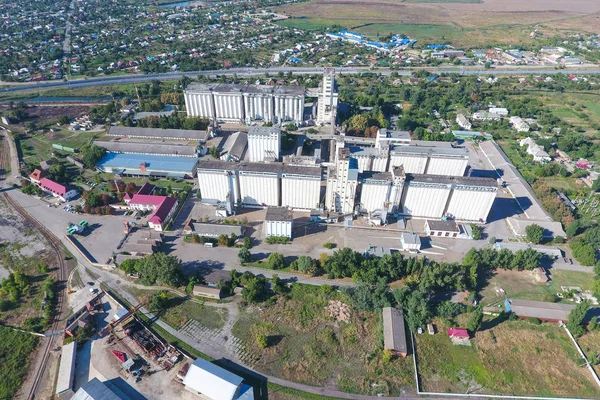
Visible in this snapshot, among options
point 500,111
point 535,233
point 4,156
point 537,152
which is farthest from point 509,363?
point 4,156

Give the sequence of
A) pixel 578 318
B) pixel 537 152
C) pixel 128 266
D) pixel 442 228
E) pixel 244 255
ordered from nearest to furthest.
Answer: pixel 578 318 < pixel 128 266 < pixel 244 255 < pixel 442 228 < pixel 537 152

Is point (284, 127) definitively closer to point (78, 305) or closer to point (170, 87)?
point (170, 87)

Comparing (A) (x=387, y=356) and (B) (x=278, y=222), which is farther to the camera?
(B) (x=278, y=222)

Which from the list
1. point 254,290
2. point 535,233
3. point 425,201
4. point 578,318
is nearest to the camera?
point 578,318

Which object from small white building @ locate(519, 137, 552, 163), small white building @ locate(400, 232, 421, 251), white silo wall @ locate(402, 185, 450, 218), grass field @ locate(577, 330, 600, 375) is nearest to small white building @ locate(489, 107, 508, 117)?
small white building @ locate(519, 137, 552, 163)

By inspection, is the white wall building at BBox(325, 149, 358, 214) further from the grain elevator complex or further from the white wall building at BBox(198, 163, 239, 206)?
the white wall building at BBox(198, 163, 239, 206)

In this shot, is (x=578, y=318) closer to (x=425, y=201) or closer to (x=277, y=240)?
(x=425, y=201)

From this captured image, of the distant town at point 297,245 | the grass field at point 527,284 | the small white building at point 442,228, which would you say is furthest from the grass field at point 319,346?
the small white building at point 442,228
